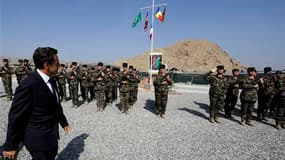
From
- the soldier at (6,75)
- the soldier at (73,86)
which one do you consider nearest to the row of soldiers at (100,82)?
the soldier at (73,86)

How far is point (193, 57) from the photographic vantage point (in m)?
130

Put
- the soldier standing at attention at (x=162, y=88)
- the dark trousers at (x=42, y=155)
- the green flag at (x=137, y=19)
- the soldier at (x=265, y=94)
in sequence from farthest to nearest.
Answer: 1. the green flag at (x=137, y=19)
2. the soldier at (x=265, y=94)
3. the soldier standing at attention at (x=162, y=88)
4. the dark trousers at (x=42, y=155)

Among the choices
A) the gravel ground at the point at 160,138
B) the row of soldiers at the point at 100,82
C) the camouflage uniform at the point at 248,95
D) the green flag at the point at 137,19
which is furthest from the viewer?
the green flag at the point at 137,19

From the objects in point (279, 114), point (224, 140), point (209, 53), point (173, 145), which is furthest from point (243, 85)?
point (209, 53)

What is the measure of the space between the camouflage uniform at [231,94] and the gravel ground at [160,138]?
454 millimetres

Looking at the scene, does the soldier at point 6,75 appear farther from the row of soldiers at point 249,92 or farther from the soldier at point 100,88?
the row of soldiers at point 249,92

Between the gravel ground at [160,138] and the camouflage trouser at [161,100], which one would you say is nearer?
the gravel ground at [160,138]

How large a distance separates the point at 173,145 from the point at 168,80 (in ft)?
9.50

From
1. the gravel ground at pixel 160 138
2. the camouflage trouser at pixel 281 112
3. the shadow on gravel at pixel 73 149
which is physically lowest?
the gravel ground at pixel 160 138

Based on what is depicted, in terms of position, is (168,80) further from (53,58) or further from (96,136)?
(53,58)

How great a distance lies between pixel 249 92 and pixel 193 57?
12982 cm

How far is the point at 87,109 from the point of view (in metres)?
7.67

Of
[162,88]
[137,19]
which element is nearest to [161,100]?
[162,88]

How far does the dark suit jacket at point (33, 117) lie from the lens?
5.70ft
